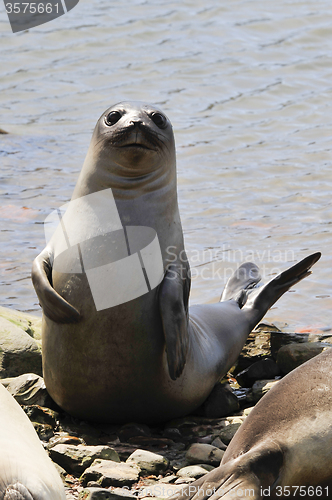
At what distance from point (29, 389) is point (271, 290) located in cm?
179

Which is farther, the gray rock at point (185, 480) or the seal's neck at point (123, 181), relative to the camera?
the seal's neck at point (123, 181)

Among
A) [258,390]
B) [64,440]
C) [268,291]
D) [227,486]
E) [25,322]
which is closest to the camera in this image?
[227,486]

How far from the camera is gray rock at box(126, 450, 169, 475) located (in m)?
3.15

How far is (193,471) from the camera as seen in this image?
123 inches

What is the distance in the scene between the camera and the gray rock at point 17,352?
4039 millimetres

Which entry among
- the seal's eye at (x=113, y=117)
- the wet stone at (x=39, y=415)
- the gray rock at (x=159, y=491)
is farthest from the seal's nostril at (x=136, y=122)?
the gray rock at (x=159, y=491)

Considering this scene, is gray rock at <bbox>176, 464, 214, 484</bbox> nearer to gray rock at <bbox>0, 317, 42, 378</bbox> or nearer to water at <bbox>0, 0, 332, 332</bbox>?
gray rock at <bbox>0, 317, 42, 378</bbox>

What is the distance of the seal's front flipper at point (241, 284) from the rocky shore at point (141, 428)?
0.26 meters

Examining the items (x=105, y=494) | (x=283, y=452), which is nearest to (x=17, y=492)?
(x=105, y=494)

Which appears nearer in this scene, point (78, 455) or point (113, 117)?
point (78, 455)

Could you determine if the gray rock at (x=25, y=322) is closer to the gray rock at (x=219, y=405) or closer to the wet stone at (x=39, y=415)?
the wet stone at (x=39, y=415)

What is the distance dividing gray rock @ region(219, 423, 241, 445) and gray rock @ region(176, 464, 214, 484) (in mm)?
295

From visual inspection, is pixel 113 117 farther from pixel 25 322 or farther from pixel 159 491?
pixel 159 491

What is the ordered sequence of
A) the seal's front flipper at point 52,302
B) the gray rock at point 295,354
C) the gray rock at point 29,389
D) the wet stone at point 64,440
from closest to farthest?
the wet stone at point 64,440, the seal's front flipper at point 52,302, the gray rock at point 29,389, the gray rock at point 295,354
